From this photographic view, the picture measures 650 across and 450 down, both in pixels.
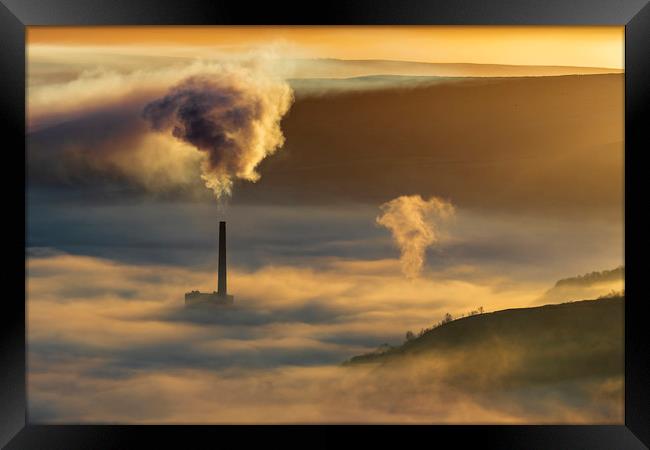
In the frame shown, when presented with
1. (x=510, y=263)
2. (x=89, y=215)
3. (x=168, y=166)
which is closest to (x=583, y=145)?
(x=510, y=263)

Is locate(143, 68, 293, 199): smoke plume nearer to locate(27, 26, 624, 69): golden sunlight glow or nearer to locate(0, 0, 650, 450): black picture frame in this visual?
locate(27, 26, 624, 69): golden sunlight glow

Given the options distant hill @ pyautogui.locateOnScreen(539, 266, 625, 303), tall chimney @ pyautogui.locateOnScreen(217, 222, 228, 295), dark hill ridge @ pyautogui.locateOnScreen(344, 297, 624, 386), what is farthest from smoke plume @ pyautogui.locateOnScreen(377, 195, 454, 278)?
tall chimney @ pyautogui.locateOnScreen(217, 222, 228, 295)

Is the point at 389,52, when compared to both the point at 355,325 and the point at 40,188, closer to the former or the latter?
the point at 355,325

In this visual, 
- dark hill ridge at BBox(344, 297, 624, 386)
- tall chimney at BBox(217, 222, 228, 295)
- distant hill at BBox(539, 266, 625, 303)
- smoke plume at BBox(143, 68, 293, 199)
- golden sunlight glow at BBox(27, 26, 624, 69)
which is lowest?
dark hill ridge at BBox(344, 297, 624, 386)

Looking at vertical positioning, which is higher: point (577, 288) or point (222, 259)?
point (222, 259)

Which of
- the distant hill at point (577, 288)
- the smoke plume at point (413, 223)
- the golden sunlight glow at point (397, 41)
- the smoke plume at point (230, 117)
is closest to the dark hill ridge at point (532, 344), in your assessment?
the distant hill at point (577, 288)

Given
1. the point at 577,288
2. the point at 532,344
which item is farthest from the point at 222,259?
the point at 577,288

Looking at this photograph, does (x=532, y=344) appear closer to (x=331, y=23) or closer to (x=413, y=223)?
(x=413, y=223)
